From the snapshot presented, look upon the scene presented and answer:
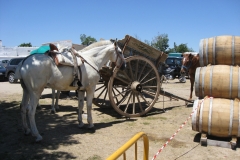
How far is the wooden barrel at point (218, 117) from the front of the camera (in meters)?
4.35

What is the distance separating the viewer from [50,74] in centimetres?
473

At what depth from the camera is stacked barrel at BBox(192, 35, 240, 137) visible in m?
4.40

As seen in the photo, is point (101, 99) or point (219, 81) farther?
point (101, 99)

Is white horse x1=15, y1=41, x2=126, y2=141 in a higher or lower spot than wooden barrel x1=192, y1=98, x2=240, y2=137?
higher

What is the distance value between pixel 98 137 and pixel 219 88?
2932 millimetres

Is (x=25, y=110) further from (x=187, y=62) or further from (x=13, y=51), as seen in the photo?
(x=13, y=51)

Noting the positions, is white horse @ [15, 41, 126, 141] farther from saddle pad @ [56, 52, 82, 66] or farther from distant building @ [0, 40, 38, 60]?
distant building @ [0, 40, 38, 60]

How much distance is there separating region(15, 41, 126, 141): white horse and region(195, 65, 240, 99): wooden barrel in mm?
2219

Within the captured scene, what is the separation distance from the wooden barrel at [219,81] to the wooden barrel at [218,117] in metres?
0.16

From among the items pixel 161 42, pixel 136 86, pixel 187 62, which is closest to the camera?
pixel 136 86

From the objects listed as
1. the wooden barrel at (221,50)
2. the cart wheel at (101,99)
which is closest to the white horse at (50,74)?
the cart wheel at (101,99)

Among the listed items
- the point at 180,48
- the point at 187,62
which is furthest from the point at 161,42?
the point at 187,62

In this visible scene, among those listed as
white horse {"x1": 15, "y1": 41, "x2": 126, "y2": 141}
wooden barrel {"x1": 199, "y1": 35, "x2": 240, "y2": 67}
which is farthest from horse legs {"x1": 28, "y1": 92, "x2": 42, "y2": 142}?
wooden barrel {"x1": 199, "y1": 35, "x2": 240, "y2": 67}

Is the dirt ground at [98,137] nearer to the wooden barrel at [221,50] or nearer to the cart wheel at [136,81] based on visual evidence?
the cart wheel at [136,81]
